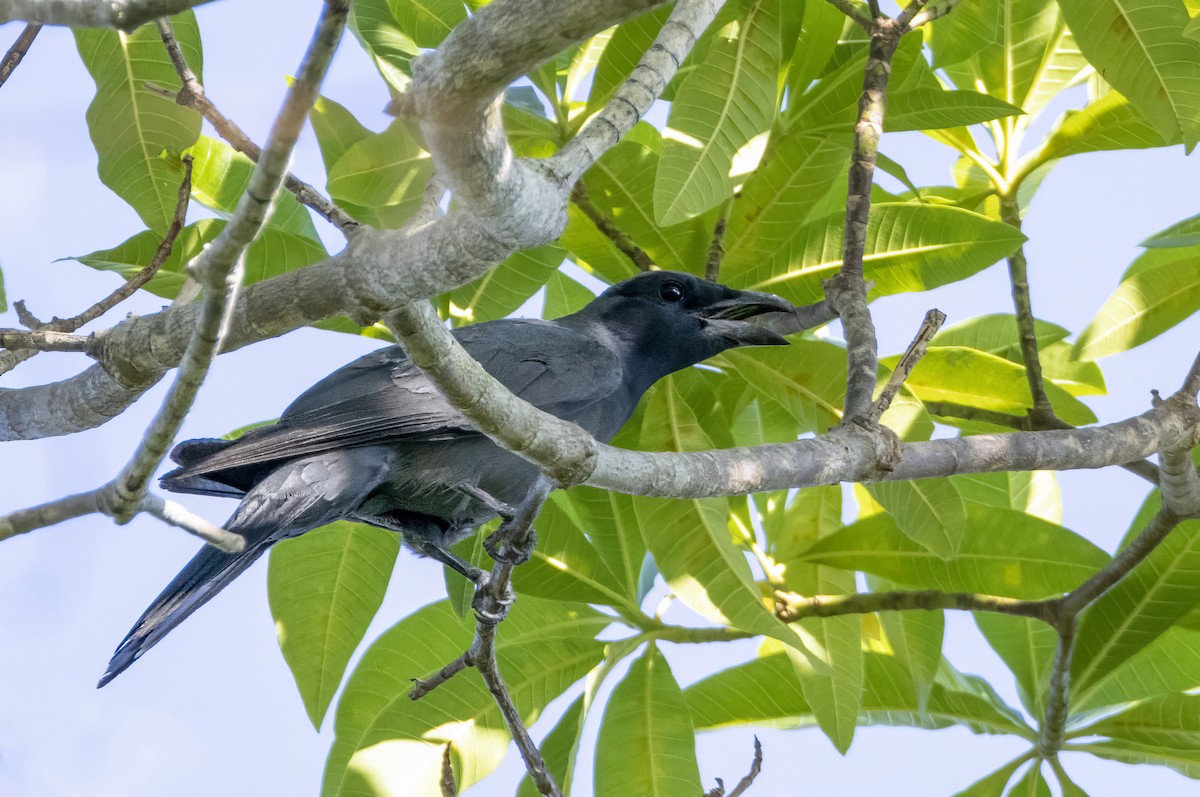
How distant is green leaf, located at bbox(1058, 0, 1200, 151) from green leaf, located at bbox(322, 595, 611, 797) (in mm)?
2447

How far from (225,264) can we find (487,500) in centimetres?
200

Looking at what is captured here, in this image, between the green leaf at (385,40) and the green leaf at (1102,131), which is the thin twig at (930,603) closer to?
the green leaf at (1102,131)

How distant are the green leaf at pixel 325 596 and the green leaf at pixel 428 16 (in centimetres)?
170

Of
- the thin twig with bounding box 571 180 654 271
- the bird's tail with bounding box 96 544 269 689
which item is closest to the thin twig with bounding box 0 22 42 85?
the bird's tail with bounding box 96 544 269 689

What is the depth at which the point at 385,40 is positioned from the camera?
3836 millimetres

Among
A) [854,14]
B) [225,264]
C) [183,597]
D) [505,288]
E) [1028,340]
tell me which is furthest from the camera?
[505,288]

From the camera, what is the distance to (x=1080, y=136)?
13.5ft

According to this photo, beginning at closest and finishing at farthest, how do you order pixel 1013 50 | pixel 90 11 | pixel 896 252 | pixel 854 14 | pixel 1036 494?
1. pixel 90 11
2. pixel 854 14
3. pixel 896 252
4. pixel 1013 50
5. pixel 1036 494

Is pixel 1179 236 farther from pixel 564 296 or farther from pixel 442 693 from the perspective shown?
pixel 442 693

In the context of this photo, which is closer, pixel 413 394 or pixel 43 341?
pixel 43 341

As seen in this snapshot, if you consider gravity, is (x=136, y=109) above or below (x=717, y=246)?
above

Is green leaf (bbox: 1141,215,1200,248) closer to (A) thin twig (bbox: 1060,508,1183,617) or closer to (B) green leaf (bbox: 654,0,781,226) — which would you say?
(A) thin twig (bbox: 1060,508,1183,617)

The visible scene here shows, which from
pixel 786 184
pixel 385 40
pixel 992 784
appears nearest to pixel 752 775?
pixel 992 784

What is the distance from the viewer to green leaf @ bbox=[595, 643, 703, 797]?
12.3 ft
